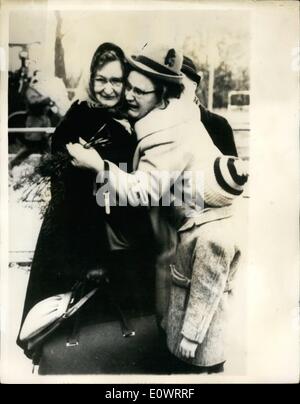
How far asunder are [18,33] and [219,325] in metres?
0.89

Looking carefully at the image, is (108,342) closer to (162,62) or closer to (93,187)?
(93,187)

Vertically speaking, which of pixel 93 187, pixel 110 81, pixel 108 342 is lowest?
pixel 108 342

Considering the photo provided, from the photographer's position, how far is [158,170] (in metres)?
1.18

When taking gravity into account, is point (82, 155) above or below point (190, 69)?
below

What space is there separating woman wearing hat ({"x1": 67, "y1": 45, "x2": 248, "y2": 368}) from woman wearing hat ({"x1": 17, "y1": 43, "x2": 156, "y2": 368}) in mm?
28

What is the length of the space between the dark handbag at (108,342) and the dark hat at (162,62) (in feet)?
1.79

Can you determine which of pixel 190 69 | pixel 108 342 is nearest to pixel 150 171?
pixel 190 69

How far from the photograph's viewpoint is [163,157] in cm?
118

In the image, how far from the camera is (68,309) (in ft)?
3.92

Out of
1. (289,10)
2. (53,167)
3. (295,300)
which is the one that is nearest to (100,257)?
(53,167)

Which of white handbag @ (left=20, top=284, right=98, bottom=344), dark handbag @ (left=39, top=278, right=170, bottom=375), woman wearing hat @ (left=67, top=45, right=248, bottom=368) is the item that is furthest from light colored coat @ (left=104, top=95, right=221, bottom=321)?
white handbag @ (left=20, top=284, right=98, bottom=344)

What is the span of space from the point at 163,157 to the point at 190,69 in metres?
0.23

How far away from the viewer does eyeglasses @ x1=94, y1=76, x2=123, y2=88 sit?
3.88 ft

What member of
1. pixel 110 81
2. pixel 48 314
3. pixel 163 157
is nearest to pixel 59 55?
pixel 110 81
